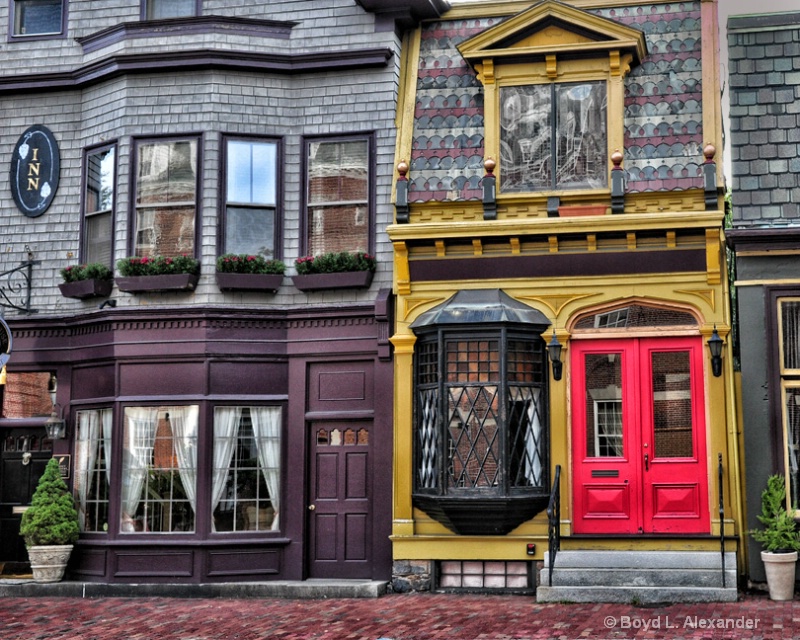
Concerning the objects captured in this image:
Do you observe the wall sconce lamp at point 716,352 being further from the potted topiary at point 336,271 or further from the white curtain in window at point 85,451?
the white curtain in window at point 85,451

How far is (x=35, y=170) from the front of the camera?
1641cm

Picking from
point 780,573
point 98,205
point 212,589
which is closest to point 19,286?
point 98,205

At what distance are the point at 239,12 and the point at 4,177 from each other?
14.2 ft

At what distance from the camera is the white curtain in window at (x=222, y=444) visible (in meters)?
14.9

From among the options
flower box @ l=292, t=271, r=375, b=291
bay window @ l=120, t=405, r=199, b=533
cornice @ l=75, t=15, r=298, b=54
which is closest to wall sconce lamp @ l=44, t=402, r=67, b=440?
bay window @ l=120, t=405, r=199, b=533

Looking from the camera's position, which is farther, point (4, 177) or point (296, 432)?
point (4, 177)

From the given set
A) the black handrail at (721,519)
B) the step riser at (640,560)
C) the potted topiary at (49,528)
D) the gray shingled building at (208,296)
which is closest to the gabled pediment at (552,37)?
the gray shingled building at (208,296)

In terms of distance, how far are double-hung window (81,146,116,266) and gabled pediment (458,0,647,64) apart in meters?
5.36

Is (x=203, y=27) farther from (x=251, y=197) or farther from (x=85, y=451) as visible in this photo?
(x=85, y=451)

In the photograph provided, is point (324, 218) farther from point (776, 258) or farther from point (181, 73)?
point (776, 258)

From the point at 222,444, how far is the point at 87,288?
9.66ft

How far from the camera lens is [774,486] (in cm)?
1319

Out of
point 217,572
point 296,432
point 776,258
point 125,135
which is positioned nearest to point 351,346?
point 296,432

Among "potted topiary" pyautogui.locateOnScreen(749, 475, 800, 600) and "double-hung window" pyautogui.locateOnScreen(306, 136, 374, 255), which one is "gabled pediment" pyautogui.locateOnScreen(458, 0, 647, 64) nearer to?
"double-hung window" pyautogui.locateOnScreen(306, 136, 374, 255)
